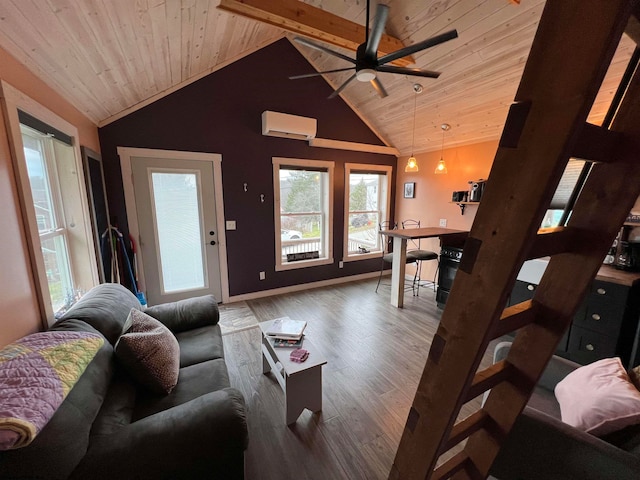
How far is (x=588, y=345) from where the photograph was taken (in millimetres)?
2320

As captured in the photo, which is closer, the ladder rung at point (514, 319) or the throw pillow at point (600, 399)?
the ladder rung at point (514, 319)

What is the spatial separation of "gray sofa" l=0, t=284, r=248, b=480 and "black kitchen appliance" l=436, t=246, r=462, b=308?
9.91 feet

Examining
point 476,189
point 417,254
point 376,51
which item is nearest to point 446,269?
point 417,254

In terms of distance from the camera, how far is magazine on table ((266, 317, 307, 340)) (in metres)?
2.03

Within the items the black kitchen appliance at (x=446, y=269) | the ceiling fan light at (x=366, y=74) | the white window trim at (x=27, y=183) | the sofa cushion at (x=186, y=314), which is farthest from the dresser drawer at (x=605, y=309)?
the white window trim at (x=27, y=183)

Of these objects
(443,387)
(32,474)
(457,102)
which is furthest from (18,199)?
(457,102)

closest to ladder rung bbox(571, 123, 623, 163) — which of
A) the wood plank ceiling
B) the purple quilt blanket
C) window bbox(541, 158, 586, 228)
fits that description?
the purple quilt blanket

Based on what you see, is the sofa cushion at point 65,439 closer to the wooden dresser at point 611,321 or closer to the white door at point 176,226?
the white door at point 176,226

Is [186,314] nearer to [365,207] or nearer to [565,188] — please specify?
[365,207]

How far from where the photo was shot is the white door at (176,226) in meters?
3.34

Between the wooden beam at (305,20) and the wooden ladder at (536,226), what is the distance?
2.52 m

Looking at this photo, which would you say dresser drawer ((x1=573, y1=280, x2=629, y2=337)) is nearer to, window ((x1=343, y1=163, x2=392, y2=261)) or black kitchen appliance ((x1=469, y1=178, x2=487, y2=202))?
black kitchen appliance ((x1=469, y1=178, x2=487, y2=202))

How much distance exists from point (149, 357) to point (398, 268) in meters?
3.03

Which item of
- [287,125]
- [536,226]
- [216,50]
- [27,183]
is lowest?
[536,226]
